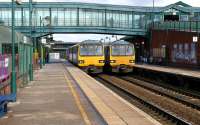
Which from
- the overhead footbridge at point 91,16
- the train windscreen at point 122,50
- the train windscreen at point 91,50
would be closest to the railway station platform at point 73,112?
the train windscreen at point 91,50

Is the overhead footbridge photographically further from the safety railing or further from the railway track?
the railway track

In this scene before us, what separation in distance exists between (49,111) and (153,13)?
7571cm

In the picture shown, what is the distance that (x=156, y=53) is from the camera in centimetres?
7062

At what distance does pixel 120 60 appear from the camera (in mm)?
45094

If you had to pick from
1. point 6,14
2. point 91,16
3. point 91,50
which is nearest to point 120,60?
point 91,50

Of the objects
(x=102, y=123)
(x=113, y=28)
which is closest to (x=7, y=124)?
(x=102, y=123)

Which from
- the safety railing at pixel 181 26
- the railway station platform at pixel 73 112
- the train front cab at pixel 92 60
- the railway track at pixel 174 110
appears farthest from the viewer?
the safety railing at pixel 181 26

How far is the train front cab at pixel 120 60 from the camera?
45.0 metres

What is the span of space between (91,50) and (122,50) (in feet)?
9.65

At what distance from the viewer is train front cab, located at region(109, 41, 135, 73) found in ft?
148

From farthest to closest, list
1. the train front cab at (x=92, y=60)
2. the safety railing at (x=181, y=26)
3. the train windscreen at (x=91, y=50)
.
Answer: the safety railing at (x=181, y=26), the train windscreen at (x=91, y=50), the train front cab at (x=92, y=60)

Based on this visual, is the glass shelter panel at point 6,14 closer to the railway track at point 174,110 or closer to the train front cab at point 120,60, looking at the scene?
the train front cab at point 120,60

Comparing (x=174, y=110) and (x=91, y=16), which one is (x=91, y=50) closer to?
(x=174, y=110)

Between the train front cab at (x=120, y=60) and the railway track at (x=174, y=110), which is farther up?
the train front cab at (x=120, y=60)
